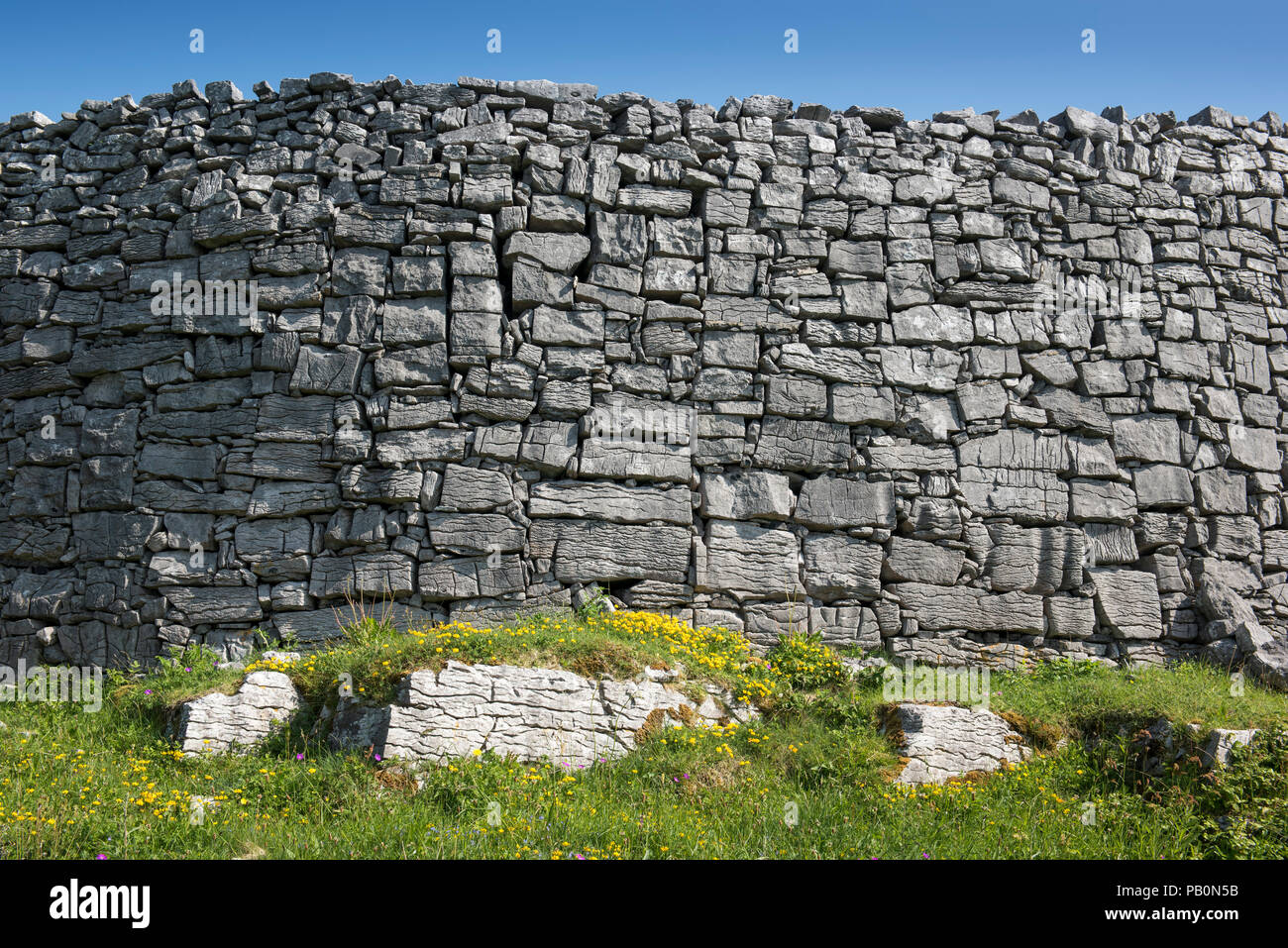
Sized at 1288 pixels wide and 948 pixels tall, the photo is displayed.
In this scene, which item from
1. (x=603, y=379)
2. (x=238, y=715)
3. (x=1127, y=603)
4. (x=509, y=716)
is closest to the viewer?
(x=509, y=716)

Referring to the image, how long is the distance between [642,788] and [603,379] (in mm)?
3769

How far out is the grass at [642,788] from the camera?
4.68 m

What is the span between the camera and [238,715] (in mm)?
6027

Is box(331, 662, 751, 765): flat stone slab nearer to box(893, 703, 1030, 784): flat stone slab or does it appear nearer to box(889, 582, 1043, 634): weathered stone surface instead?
box(893, 703, 1030, 784): flat stone slab

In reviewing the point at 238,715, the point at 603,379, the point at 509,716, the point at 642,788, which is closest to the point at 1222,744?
the point at 642,788

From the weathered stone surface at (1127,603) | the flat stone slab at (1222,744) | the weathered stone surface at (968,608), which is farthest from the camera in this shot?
the weathered stone surface at (1127,603)

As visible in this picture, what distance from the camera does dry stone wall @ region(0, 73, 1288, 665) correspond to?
7852 millimetres

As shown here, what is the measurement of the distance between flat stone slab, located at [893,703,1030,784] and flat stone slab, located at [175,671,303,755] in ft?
13.0

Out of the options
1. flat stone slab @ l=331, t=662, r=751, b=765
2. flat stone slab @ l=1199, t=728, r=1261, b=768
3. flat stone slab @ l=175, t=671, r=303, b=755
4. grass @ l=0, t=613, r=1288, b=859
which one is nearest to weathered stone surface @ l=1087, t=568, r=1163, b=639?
grass @ l=0, t=613, r=1288, b=859

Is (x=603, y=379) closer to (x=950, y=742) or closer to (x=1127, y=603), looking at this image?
(x=950, y=742)

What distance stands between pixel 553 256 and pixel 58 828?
5542 mm

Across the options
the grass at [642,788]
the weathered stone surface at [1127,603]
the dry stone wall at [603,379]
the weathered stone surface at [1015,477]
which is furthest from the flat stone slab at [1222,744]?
the weathered stone surface at [1015,477]

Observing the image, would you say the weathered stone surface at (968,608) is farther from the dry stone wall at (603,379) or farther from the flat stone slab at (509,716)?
the flat stone slab at (509,716)

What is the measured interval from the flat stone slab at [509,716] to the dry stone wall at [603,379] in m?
1.68
